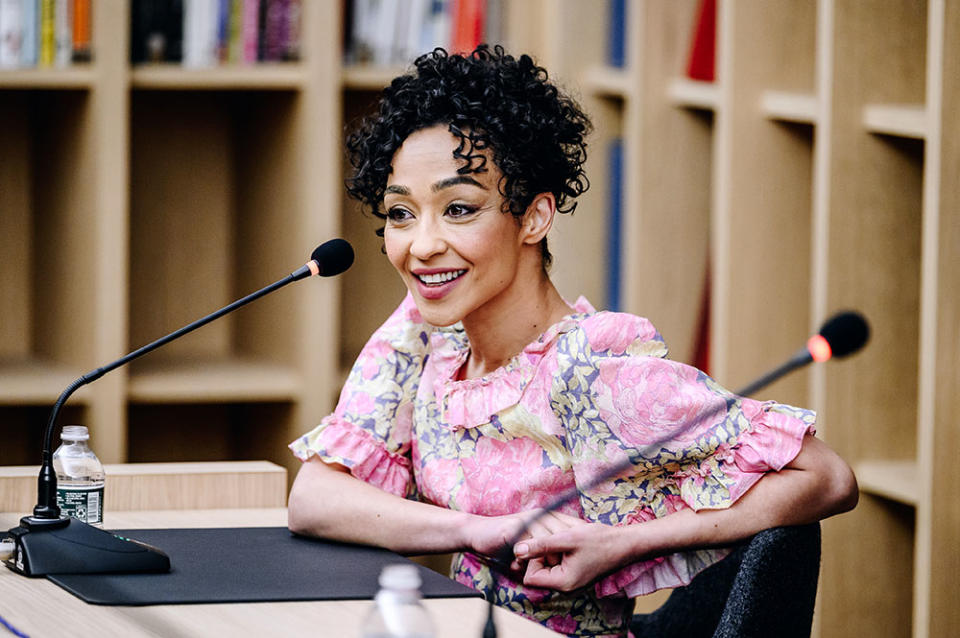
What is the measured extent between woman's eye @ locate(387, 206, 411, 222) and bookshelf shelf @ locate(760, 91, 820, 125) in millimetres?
786

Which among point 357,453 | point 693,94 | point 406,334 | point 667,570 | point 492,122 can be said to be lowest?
point 667,570

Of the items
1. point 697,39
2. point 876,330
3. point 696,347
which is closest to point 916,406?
point 876,330

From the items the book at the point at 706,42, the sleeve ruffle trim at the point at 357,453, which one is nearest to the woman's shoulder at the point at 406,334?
the sleeve ruffle trim at the point at 357,453

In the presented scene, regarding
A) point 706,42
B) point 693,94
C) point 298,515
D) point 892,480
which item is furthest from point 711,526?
point 706,42

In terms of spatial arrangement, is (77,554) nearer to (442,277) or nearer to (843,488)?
(442,277)

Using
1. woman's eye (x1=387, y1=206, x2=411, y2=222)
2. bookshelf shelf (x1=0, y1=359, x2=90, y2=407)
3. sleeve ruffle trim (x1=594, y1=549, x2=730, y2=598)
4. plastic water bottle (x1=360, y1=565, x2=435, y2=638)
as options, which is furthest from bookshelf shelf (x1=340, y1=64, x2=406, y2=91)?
plastic water bottle (x1=360, y1=565, x2=435, y2=638)

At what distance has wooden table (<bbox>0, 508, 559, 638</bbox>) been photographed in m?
1.43

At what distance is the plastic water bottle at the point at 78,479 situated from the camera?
1.84 metres

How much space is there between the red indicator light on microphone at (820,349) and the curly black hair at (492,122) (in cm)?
75

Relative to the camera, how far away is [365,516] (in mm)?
1785

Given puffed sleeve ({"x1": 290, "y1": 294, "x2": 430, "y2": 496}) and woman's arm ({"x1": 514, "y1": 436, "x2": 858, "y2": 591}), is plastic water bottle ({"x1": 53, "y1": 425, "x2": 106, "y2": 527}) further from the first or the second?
woman's arm ({"x1": 514, "y1": 436, "x2": 858, "y2": 591})

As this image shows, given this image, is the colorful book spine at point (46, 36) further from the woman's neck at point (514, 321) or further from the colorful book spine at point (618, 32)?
the woman's neck at point (514, 321)

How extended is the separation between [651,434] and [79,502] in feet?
2.34

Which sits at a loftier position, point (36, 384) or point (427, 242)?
point (427, 242)
